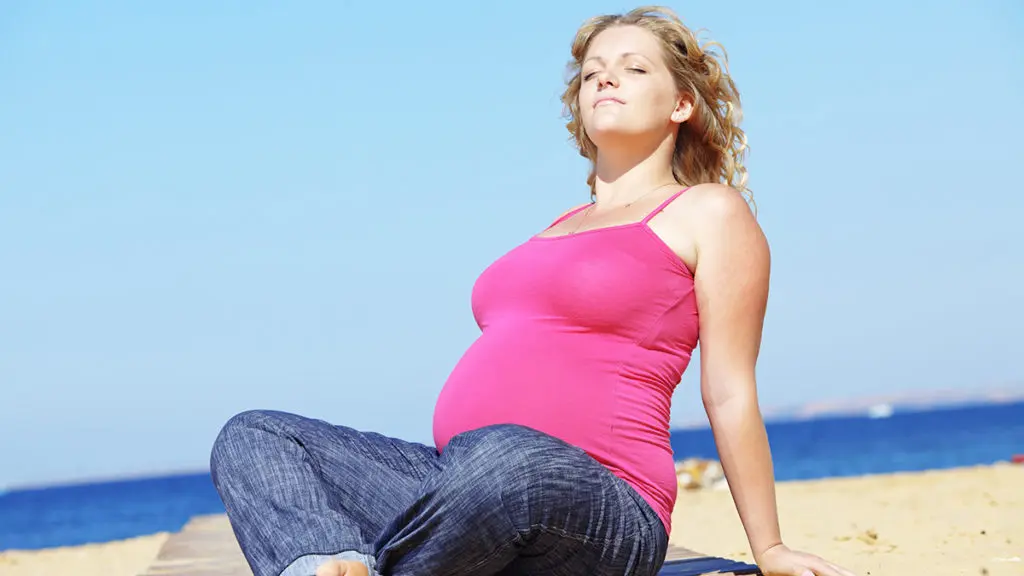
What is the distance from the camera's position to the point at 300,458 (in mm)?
2195

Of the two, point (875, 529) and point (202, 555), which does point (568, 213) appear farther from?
point (875, 529)

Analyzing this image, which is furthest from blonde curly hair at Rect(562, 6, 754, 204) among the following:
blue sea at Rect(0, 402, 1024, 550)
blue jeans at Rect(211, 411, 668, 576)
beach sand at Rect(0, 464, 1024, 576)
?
blue sea at Rect(0, 402, 1024, 550)

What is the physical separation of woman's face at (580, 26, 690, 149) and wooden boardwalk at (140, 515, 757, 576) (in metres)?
1.42

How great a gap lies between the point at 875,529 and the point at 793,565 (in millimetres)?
3460

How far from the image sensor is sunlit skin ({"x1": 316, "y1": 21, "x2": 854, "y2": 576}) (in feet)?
7.60

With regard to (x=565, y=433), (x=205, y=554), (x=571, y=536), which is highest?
(x=565, y=433)

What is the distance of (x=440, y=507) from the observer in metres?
1.99

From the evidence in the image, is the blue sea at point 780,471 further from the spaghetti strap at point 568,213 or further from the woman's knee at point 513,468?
the woman's knee at point 513,468

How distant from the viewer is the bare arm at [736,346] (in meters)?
2.32

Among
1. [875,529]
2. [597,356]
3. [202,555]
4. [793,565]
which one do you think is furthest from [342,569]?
[875,529]

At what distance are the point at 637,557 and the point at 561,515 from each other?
0.27 metres

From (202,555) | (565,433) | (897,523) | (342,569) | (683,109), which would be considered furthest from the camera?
A: (897,523)

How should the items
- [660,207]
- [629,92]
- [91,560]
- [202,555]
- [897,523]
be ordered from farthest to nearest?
[91,560] → [897,523] → [202,555] → [629,92] → [660,207]

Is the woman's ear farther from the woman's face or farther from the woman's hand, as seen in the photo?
the woman's hand
